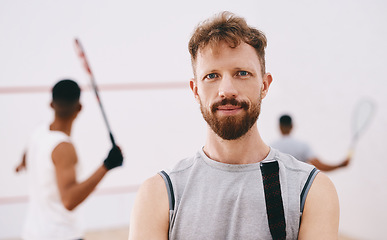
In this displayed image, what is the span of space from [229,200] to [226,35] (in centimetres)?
38

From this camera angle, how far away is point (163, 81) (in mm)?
5332

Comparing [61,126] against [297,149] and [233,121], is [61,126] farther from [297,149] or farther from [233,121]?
[297,149]

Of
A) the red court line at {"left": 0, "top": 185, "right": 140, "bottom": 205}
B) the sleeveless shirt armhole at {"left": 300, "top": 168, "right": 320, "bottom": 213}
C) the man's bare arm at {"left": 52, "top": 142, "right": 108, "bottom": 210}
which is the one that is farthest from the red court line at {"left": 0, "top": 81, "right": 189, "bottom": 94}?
the sleeveless shirt armhole at {"left": 300, "top": 168, "right": 320, "bottom": 213}

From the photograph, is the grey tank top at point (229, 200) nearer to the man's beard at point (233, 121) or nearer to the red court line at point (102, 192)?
the man's beard at point (233, 121)

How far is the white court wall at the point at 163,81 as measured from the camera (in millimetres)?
4016

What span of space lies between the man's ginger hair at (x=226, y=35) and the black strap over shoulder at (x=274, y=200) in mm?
245

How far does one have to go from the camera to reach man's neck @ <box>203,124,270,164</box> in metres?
0.97

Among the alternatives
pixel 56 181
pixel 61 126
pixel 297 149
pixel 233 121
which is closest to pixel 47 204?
pixel 56 181

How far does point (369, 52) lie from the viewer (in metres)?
3.89

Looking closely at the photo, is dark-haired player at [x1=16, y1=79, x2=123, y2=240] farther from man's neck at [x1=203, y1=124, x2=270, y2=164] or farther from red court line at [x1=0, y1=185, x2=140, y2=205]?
red court line at [x1=0, y1=185, x2=140, y2=205]

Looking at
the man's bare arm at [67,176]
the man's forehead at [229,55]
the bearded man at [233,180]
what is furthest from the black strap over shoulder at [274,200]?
the man's bare arm at [67,176]

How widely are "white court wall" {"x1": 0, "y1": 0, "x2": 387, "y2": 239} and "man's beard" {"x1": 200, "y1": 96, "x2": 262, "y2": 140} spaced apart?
10.5 ft

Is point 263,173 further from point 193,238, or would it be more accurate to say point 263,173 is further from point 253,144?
point 193,238

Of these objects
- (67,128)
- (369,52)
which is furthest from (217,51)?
(369,52)
